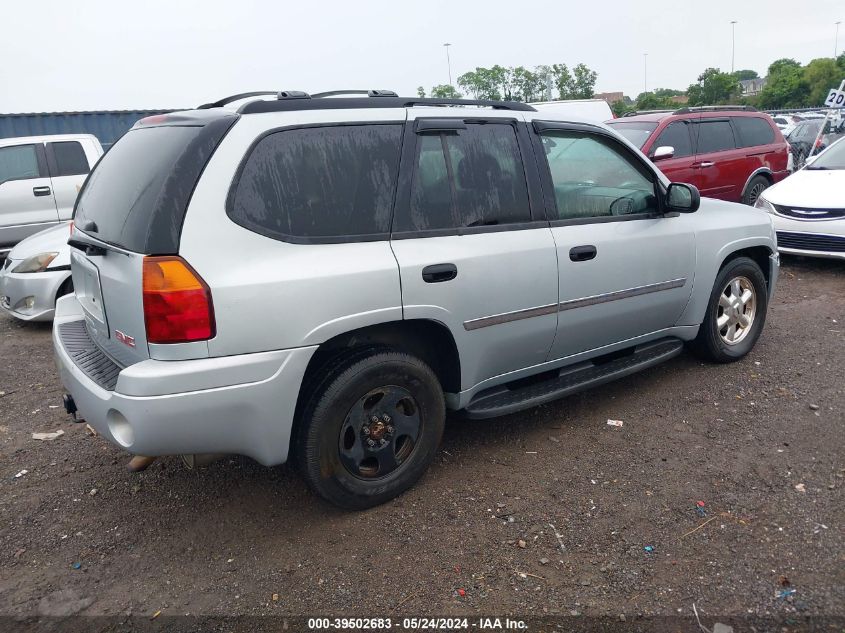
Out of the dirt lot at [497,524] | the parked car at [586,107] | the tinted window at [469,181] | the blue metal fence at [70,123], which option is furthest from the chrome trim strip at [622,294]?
the blue metal fence at [70,123]

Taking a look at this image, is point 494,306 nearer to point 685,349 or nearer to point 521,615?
point 521,615

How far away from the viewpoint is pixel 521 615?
254cm

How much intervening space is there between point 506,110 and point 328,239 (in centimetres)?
139

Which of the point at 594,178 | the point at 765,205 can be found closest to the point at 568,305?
the point at 594,178

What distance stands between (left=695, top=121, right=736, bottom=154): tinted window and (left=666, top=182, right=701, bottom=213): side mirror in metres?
5.95

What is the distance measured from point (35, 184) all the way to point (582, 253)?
26.3ft

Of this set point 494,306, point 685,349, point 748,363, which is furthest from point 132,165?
point 748,363

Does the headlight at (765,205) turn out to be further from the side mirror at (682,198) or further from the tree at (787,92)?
the tree at (787,92)

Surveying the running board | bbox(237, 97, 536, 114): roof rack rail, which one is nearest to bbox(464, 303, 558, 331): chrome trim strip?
the running board

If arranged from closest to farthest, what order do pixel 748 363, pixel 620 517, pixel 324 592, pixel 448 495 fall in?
pixel 324 592 < pixel 620 517 < pixel 448 495 < pixel 748 363

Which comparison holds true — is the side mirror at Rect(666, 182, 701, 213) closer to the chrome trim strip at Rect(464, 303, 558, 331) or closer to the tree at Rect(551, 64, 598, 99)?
the chrome trim strip at Rect(464, 303, 558, 331)

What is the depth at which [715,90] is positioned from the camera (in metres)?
50.5

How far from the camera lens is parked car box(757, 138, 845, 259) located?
728 cm

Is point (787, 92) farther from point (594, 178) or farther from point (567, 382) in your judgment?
point (567, 382)
